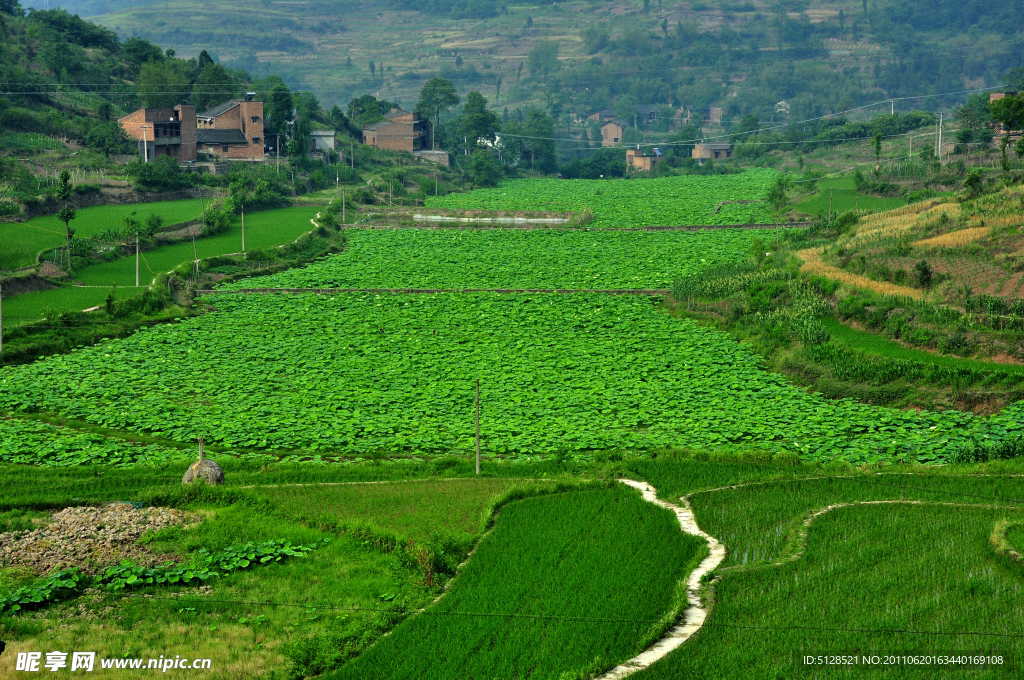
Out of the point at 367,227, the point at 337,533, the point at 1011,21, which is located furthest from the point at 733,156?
the point at 1011,21

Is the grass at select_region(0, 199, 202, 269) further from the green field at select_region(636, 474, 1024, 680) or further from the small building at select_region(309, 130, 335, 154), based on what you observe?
the green field at select_region(636, 474, 1024, 680)

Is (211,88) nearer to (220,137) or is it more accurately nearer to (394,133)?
(220,137)

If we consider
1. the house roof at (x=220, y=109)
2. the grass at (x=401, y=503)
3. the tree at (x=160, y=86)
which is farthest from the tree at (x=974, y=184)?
the tree at (x=160, y=86)

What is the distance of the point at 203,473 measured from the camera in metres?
16.2

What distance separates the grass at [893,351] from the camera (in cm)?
2183

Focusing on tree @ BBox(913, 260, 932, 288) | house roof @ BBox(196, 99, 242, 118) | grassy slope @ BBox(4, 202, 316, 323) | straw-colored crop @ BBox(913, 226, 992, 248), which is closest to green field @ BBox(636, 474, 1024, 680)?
tree @ BBox(913, 260, 932, 288)

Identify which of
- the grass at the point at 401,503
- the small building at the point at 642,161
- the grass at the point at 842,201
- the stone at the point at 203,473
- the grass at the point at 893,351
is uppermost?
the small building at the point at 642,161

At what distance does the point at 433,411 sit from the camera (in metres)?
21.2

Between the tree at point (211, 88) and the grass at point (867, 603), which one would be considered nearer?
the grass at point (867, 603)

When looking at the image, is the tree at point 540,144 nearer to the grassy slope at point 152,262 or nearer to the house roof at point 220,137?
the house roof at point 220,137

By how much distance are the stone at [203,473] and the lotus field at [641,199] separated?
35479mm

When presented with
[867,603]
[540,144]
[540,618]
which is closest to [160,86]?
[540,144]

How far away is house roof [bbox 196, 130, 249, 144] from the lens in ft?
190

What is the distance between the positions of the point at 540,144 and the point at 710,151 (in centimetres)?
1617
